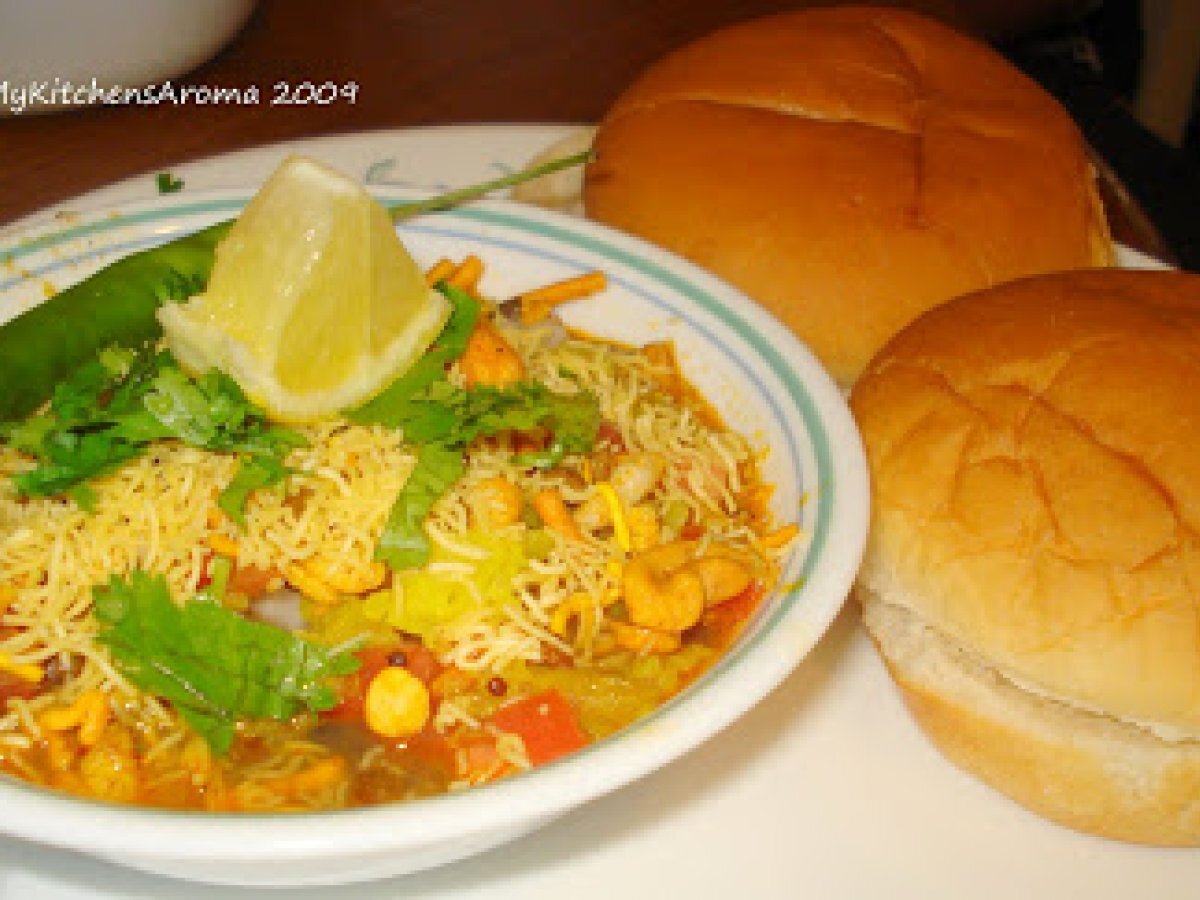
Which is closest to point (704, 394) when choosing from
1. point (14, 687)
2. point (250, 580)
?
point (250, 580)

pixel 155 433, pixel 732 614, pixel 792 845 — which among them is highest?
pixel 155 433

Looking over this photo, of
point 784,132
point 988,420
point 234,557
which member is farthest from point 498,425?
point 784,132

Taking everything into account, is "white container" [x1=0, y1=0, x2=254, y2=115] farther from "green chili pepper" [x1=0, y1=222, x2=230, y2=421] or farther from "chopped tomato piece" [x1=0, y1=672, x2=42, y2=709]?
"chopped tomato piece" [x1=0, y1=672, x2=42, y2=709]

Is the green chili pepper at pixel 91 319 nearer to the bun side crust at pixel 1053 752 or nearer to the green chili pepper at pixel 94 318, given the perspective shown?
the green chili pepper at pixel 94 318

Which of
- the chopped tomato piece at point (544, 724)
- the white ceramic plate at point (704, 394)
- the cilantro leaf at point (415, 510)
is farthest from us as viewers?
the cilantro leaf at point (415, 510)

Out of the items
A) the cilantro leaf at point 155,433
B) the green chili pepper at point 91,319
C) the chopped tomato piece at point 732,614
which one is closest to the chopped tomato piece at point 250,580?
the cilantro leaf at point 155,433

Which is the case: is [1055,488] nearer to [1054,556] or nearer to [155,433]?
[1054,556]
